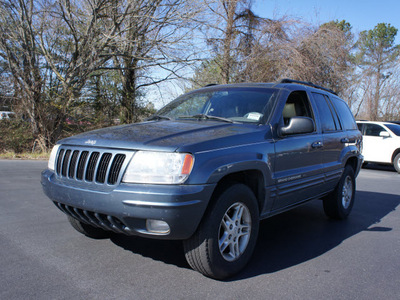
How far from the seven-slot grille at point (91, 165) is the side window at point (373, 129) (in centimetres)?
1242

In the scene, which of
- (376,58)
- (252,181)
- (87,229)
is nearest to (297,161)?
(252,181)

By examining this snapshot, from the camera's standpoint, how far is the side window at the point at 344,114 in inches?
221

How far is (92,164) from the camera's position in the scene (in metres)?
3.13

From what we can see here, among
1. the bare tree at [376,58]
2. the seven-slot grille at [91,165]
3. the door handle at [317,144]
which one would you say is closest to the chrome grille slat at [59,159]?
the seven-slot grille at [91,165]

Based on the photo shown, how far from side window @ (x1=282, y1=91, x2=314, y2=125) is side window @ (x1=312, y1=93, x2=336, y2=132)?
0.27 m

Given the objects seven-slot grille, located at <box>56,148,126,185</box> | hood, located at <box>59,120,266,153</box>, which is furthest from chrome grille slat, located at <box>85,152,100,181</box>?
hood, located at <box>59,120,266,153</box>

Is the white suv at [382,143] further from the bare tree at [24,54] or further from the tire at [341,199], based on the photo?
the bare tree at [24,54]

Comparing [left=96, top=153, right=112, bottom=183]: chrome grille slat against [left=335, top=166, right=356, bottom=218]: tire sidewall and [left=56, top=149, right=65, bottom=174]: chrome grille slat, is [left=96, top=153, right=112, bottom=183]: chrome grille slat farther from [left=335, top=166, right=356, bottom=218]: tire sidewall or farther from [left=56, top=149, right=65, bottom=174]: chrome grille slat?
[left=335, top=166, right=356, bottom=218]: tire sidewall

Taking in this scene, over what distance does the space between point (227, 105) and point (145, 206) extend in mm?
1971

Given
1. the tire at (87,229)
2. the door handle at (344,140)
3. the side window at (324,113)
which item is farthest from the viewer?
the door handle at (344,140)

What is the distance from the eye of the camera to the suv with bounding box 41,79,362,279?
2830mm

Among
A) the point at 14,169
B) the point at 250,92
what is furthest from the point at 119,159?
the point at 14,169

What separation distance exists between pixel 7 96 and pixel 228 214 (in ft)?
42.0

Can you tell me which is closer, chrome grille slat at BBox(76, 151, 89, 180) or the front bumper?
the front bumper
